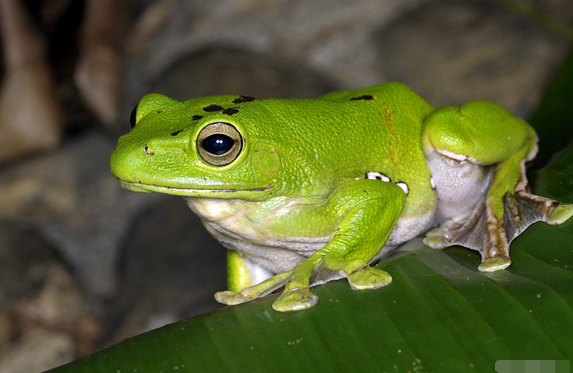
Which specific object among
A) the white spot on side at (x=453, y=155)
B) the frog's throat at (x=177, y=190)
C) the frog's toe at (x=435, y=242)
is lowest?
the frog's toe at (x=435, y=242)

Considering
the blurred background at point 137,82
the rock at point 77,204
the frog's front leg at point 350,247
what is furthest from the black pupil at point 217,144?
the rock at point 77,204

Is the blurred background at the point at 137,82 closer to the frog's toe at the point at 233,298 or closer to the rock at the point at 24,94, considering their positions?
the rock at the point at 24,94

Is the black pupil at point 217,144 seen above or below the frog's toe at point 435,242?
above

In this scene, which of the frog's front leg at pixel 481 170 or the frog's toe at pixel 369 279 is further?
the frog's front leg at pixel 481 170

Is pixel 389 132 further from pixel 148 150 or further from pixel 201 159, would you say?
pixel 148 150

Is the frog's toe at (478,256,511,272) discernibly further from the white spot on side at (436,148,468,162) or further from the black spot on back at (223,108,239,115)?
the black spot on back at (223,108,239,115)

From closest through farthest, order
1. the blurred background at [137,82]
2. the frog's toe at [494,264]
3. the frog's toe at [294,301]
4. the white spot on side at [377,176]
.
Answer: the frog's toe at [294,301] → the frog's toe at [494,264] → the white spot on side at [377,176] → the blurred background at [137,82]

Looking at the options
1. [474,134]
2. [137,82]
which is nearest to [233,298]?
[474,134]

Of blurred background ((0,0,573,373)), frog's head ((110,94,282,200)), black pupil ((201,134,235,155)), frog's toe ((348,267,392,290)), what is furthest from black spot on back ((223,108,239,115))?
blurred background ((0,0,573,373))
